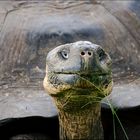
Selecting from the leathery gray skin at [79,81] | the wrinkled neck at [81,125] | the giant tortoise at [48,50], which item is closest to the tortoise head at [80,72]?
the leathery gray skin at [79,81]

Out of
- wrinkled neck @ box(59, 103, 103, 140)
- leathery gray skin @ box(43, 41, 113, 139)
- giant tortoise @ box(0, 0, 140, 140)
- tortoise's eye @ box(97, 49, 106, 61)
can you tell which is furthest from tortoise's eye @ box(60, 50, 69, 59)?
giant tortoise @ box(0, 0, 140, 140)

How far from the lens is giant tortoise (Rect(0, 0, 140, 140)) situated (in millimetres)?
3666

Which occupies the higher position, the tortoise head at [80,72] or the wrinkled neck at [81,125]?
the tortoise head at [80,72]

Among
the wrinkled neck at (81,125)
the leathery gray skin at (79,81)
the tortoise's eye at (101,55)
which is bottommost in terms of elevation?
the wrinkled neck at (81,125)

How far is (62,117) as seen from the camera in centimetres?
351

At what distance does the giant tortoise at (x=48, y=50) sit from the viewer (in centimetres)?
367

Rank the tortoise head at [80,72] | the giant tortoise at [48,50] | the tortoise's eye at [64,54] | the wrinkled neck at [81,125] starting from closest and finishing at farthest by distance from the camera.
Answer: the tortoise head at [80,72] < the tortoise's eye at [64,54] < the wrinkled neck at [81,125] < the giant tortoise at [48,50]

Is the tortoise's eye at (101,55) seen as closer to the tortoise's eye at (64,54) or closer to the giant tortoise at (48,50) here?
the tortoise's eye at (64,54)

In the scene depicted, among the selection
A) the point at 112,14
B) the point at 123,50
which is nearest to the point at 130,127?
the point at 123,50

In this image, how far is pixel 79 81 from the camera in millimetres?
3025

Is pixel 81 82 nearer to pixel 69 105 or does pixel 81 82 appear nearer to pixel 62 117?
pixel 69 105

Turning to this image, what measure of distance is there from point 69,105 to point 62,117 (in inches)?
10.0

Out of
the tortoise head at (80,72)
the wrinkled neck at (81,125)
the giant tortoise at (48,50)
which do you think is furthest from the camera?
the giant tortoise at (48,50)

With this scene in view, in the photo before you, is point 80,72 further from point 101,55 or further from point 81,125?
point 81,125
